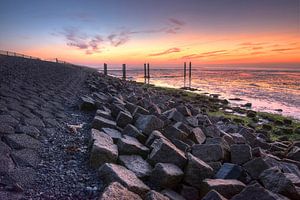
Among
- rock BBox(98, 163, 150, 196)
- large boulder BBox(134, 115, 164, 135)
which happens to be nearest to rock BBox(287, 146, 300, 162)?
large boulder BBox(134, 115, 164, 135)

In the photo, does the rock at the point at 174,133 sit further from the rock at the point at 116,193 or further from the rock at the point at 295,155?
the rock at the point at 116,193

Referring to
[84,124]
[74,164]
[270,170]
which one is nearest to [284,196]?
[270,170]

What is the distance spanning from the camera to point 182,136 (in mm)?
6734

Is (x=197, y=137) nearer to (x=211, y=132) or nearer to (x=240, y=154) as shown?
(x=211, y=132)

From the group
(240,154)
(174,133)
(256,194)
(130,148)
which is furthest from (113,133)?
(256,194)

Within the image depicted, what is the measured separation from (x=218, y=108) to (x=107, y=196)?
1490 centimetres

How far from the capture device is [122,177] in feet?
13.2

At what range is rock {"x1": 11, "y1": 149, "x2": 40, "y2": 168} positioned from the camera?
430 cm

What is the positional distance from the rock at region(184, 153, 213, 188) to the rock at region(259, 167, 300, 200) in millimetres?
848

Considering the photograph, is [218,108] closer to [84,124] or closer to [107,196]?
[84,124]

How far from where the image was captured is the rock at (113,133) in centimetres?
583

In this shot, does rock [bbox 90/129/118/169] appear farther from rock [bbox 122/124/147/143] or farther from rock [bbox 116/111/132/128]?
rock [bbox 116/111/132/128]

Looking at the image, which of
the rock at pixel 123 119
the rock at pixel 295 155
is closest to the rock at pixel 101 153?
the rock at pixel 123 119

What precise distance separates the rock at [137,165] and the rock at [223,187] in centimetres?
87
